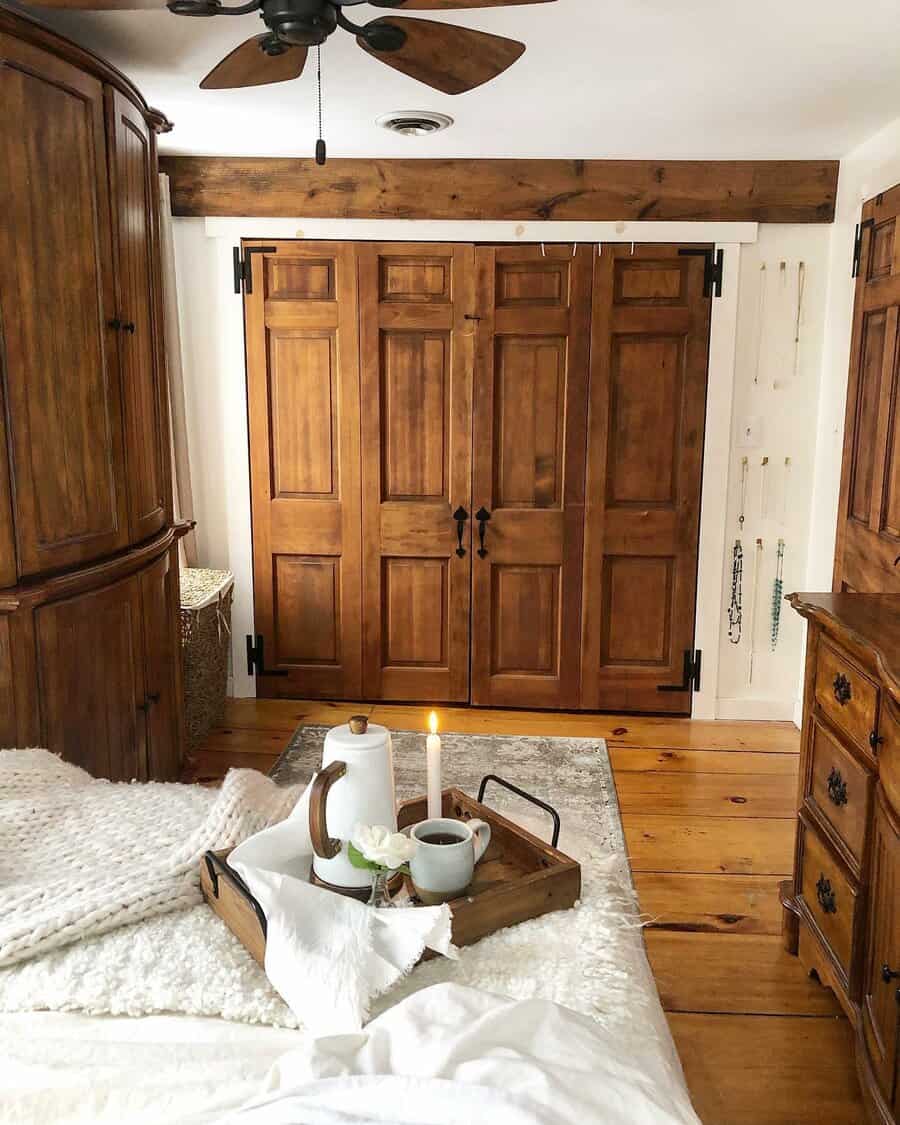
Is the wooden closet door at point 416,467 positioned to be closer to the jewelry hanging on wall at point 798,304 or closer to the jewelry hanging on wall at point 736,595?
the jewelry hanging on wall at point 736,595

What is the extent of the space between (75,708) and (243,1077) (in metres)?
1.54

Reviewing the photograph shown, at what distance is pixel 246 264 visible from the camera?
3.95 m

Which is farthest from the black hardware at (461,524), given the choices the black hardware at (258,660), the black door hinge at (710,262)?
the black door hinge at (710,262)

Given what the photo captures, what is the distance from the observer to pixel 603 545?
158 inches

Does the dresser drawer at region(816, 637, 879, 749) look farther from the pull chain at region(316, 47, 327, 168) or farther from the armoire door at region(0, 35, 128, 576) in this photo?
the armoire door at region(0, 35, 128, 576)

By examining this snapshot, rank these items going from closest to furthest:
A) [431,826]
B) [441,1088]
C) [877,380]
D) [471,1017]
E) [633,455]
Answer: [441,1088], [471,1017], [431,826], [877,380], [633,455]

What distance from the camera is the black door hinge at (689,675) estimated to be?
13.4 feet

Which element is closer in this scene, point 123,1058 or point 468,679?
point 123,1058

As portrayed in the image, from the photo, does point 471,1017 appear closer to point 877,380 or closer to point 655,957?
point 655,957

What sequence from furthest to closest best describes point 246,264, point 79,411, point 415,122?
point 246,264 < point 415,122 < point 79,411

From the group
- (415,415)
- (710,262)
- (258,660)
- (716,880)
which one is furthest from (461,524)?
(716,880)

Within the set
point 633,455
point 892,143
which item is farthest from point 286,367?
point 892,143

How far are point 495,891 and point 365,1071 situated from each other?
36 cm

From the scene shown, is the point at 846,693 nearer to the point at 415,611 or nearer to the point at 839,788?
the point at 839,788
